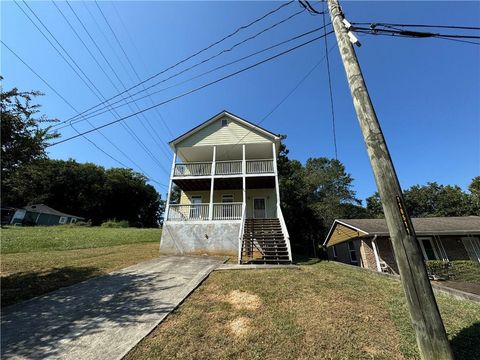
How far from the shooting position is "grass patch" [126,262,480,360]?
3.39 meters

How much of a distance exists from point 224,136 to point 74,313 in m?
13.1

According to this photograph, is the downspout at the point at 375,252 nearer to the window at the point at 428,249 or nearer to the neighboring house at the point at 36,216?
the window at the point at 428,249

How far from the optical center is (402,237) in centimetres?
254

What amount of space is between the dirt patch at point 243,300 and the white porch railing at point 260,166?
9.34 meters

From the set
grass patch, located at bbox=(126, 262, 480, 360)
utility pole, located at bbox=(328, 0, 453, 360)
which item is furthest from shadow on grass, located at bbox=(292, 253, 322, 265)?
utility pole, located at bbox=(328, 0, 453, 360)

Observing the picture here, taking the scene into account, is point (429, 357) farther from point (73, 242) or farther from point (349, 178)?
point (349, 178)

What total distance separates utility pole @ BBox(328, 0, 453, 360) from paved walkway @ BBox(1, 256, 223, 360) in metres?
3.87

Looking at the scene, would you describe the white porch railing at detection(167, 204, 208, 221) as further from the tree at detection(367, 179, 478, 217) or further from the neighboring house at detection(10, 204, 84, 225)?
the neighboring house at detection(10, 204, 84, 225)

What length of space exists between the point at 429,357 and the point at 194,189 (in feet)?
51.0

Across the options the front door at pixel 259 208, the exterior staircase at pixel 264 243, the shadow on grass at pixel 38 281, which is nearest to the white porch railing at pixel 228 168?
the front door at pixel 259 208

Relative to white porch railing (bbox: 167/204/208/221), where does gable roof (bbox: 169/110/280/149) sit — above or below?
above

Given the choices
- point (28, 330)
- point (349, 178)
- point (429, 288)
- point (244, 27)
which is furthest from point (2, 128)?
point (349, 178)

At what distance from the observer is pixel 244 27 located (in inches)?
297

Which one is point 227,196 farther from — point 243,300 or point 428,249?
point 428,249
